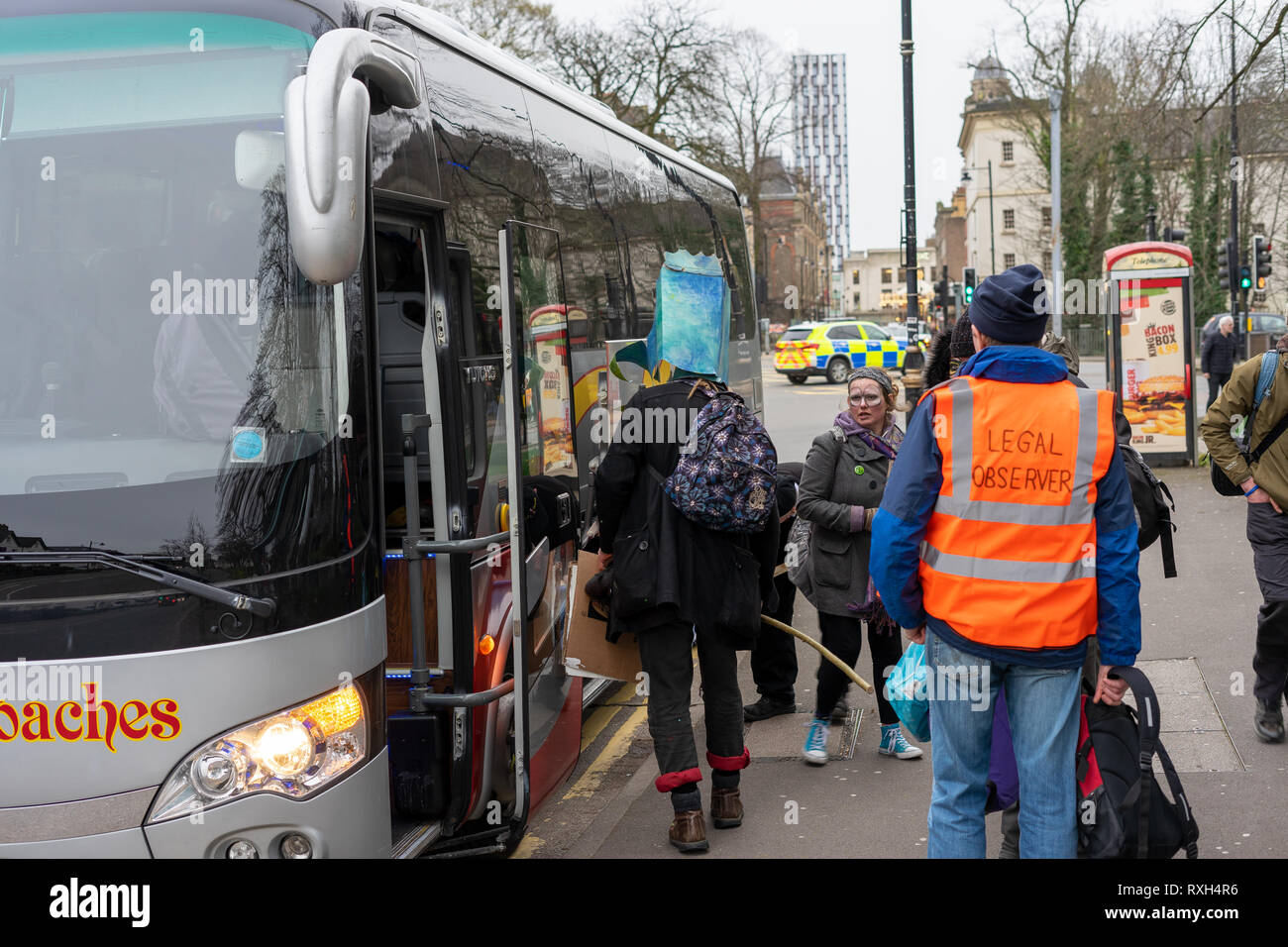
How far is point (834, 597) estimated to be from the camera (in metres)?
5.81

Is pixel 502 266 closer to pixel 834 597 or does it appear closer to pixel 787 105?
pixel 834 597

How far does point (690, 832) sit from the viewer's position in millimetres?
4930

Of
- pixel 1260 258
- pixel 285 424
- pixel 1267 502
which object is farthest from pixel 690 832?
pixel 1260 258

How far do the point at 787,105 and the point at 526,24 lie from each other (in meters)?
16.4

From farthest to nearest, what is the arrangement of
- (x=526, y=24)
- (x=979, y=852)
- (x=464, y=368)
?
(x=526, y=24), (x=464, y=368), (x=979, y=852)

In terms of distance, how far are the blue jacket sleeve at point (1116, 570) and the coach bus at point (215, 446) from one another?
179 centimetres

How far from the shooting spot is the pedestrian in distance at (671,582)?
4809mm

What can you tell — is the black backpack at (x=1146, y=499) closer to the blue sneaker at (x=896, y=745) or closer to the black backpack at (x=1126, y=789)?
the black backpack at (x=1126, y=789)

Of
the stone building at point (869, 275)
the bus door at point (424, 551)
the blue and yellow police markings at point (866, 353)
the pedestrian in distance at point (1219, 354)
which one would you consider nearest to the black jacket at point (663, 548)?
the bus door at point (424, 551)

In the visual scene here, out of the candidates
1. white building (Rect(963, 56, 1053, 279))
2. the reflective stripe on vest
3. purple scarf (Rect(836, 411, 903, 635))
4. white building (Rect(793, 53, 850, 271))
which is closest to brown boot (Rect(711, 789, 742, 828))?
purple scarf (Rect(836, 411, 903, 635))

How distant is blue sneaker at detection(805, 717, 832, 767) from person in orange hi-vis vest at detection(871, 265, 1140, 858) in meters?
2.30

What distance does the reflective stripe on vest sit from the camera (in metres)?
3.41

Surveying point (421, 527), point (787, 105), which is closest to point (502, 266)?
point (421, 527)

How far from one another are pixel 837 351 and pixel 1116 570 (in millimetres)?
36740
